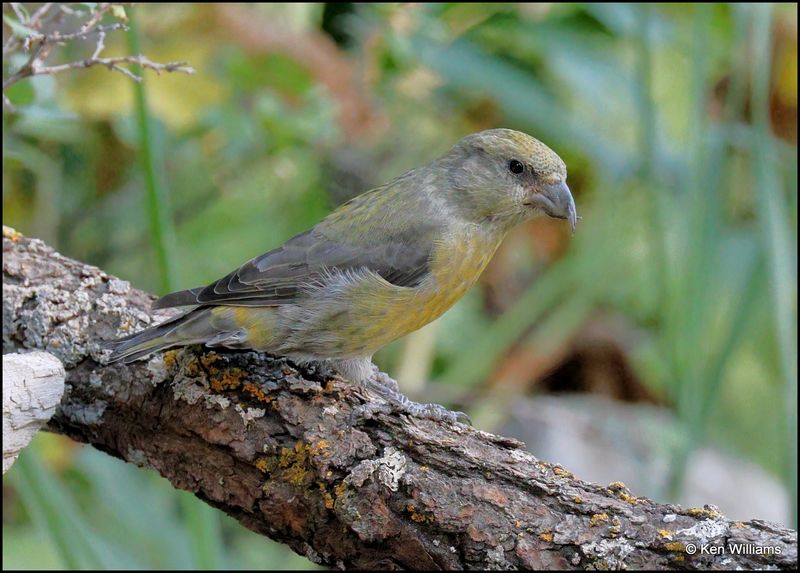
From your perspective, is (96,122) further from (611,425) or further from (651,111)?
(611,425)

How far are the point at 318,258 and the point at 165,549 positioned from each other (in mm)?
1922

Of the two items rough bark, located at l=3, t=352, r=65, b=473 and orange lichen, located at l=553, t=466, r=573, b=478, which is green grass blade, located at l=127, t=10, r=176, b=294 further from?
orange lichen, located at l=553, t=466, r=573, b=478

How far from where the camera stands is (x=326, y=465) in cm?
212

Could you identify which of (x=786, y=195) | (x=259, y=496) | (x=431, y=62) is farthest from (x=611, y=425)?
(x=259, y=496)

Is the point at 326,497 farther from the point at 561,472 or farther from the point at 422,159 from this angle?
the point at 422,159

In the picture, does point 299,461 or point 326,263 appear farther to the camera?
point 326,263

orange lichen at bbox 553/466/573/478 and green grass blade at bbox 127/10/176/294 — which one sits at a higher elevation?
green grass blade at bbox 127/10/176/294

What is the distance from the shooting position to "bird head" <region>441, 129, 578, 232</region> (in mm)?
2844

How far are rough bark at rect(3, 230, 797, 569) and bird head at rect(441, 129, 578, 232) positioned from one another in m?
0.75

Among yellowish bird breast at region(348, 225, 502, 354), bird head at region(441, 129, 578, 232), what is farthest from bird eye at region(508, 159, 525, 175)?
yellowish bird breast at region(348, 225, 502, 354)

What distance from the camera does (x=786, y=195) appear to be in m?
3.98

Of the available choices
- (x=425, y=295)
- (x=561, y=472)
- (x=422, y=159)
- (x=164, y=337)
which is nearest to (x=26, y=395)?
(x=164, y=337)

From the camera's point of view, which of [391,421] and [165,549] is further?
[165,549]

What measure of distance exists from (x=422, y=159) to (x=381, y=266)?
2.50 meters
